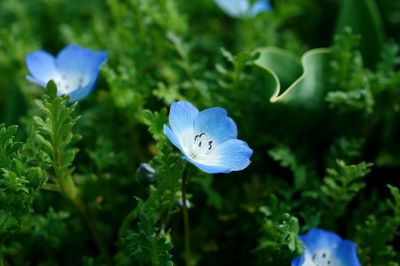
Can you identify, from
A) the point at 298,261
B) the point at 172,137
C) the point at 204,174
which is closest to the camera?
the point at 172,137

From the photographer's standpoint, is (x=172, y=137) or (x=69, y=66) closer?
(x=172, y=137)

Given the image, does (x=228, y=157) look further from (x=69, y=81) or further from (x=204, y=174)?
(x=69, y=81)

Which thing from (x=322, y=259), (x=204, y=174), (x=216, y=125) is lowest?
(x=322, y=259)

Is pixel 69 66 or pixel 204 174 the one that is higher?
pixel 69 66

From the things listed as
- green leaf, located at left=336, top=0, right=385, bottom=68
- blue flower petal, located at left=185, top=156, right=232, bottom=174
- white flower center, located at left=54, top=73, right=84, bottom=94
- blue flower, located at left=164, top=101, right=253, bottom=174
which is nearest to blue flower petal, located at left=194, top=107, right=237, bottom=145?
blue flower, located at left=164, top=101, right=253, bottom=174

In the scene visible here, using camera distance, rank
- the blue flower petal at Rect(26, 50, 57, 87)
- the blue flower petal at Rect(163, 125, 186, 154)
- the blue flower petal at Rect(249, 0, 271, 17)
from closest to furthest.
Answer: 1. the blue flower petal at Rect(163, 125, 186, 154)
2. the blue flower petal at Rect(26, 50, 57, 87)
3. the blue flower petal at Rect(249, 0, 271, 17)

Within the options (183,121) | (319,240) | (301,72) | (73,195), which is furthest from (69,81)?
(319,240)

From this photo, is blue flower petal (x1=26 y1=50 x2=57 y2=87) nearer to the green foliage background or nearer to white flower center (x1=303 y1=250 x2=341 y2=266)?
the green foliage background
